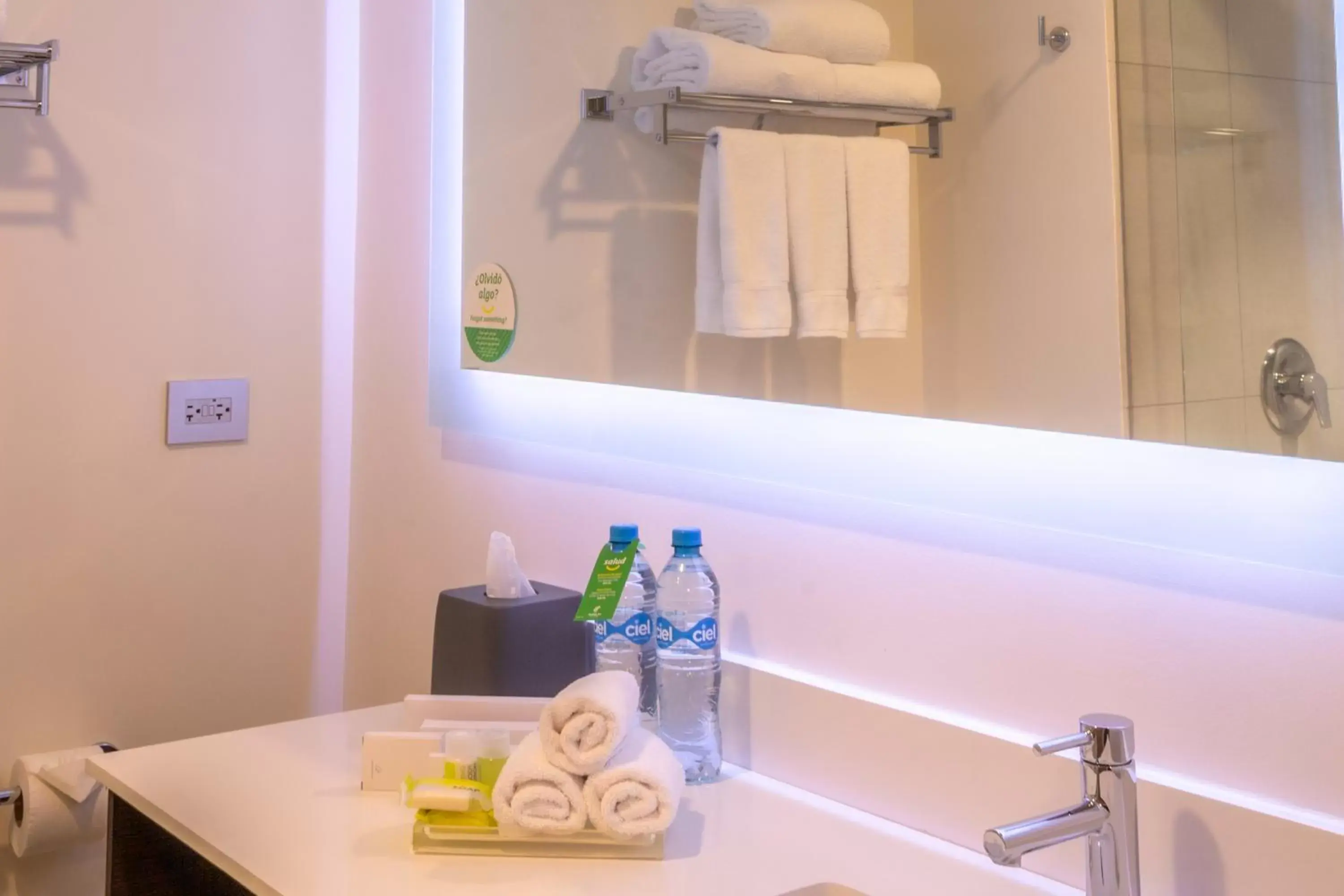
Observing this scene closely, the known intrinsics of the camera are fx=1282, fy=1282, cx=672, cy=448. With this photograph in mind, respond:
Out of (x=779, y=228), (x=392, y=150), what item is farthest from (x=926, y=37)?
(x=392, y=150)

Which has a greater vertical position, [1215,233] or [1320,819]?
[1215,233]

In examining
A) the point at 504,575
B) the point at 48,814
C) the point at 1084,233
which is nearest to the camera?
the point at 1084,233

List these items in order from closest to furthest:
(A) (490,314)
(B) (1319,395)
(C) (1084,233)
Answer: (B) (1319,395), (C) (1084,233), (A) (490,314)

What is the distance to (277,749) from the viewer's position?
1512 millimetres

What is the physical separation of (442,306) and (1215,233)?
1203mm

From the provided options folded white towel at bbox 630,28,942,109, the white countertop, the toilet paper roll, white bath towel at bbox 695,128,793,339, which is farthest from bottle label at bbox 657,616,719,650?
the toilet paper roll

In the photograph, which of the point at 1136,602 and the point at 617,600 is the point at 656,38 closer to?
the point at 617,600

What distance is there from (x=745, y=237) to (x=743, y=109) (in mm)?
140

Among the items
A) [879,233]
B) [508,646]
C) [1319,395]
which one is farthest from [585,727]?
[1319,395]

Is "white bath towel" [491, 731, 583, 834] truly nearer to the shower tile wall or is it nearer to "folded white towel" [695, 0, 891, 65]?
the shower tile wall

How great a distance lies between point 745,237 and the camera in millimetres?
1406

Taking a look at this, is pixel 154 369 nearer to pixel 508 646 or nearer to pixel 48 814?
pixel 48 814

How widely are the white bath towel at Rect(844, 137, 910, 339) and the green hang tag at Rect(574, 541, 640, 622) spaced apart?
0.35 m

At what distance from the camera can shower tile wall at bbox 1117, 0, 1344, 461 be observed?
3.18 ft
